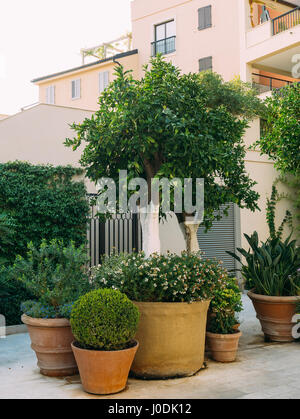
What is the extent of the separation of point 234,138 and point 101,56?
2052 centimetres

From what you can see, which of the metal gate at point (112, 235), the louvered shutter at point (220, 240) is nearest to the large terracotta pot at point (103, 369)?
the metal gate at point (112, 235)

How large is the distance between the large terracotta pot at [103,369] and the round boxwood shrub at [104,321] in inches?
3.4

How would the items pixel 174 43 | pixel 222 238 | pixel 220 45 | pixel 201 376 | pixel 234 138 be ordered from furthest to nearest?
pixel 174 43
pixel 220 45
pixel 222 238
pixel 234 138
pixel 201 376

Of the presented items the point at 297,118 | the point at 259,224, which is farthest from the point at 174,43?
the point at 297,118

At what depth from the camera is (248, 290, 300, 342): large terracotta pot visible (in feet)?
21.3

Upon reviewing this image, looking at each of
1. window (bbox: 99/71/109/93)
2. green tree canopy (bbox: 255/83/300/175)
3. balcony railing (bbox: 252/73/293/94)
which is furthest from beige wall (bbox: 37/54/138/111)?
green tree canopy (bbox: 255/83/300/175)

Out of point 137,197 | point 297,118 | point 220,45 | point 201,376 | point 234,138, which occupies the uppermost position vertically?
point 220,45

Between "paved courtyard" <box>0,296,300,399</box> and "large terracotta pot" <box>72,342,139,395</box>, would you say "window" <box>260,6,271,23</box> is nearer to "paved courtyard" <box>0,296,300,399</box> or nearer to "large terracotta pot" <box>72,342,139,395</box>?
"paved courtyard" <box>0,296,300,399</box>

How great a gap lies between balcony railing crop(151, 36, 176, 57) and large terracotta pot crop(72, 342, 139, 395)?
20.2 metres

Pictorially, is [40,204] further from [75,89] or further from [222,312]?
[75,89]

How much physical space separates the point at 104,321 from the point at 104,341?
19 centimetres

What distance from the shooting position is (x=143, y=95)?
19.3ft

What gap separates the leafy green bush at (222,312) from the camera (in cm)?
573
